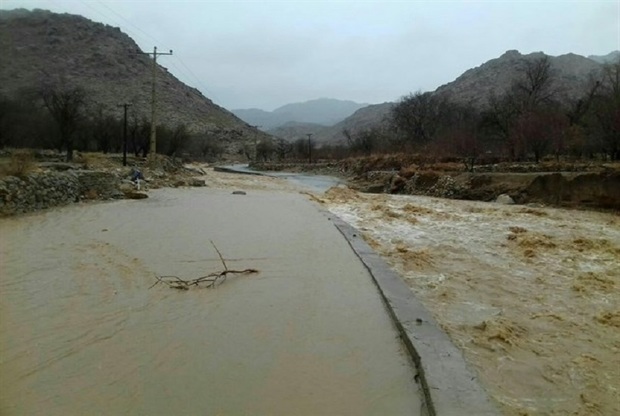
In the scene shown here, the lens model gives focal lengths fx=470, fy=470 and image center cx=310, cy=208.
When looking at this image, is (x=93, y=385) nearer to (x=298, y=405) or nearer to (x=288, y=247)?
(x=298, y=405)

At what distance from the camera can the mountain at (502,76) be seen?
87.9 metres

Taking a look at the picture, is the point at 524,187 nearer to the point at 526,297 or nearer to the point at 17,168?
the point at 526,297

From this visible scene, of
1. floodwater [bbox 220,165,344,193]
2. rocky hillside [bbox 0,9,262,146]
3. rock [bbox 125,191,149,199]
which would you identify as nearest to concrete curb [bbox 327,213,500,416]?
rock [bbox 125,191,149,199]

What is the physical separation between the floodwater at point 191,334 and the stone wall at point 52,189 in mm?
4391

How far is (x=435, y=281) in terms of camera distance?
24.6 ft

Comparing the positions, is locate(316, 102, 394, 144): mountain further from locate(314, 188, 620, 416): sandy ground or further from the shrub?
locate(314, 188, 620, 416): sandy ground

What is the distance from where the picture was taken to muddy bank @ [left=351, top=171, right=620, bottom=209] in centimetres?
1702

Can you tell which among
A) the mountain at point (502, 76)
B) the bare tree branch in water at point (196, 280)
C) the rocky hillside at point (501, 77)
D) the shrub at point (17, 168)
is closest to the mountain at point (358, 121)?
the rocky hillside at point (501, 77)

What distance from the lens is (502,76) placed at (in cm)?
10219

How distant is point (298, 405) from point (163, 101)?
88365 millimetres

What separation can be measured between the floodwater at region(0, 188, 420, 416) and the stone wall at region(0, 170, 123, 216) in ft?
14.4

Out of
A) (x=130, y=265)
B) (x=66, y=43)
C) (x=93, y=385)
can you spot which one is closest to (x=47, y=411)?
(x=93, y=385)

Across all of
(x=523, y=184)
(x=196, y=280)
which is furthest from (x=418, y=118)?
(x=196, y=280)

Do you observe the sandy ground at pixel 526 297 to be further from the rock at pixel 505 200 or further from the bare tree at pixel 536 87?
the bare tree at pixel 536 87
